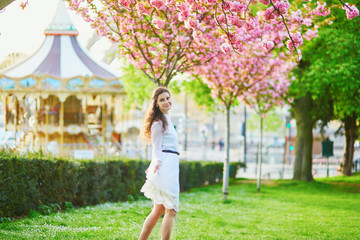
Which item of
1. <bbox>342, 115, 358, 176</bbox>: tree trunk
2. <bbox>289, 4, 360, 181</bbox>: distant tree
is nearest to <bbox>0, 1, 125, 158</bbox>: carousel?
<bbox>289, 4, 360, 181</bbox>: distant tree

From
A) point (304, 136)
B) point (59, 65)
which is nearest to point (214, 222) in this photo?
point (304, 136)

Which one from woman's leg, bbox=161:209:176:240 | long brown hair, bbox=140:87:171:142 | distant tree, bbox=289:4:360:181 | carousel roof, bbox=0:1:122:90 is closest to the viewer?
woman's leg, bbox=161:209:176:240

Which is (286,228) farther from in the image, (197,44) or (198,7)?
(198,7)

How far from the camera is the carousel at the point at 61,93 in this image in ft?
95.7

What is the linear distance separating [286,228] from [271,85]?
8.53m

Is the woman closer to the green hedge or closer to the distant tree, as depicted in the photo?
the green hedge

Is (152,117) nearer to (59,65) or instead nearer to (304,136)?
(304,136)

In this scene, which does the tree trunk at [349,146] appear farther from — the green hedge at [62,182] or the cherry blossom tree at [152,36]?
the cherry blossom tree at [152,36]

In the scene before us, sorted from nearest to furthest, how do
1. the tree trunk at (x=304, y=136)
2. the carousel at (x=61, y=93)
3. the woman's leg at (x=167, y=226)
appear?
the woman's leg at (x=167, y=226) → the tree trunk at (x=304, y=136) → the carousel at (x=61, y=93)

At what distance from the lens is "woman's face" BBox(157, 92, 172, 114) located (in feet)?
21.7

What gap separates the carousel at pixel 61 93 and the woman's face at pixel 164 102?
1994 centimetres

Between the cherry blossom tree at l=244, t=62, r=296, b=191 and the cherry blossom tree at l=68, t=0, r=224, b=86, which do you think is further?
the cherry blossom tree at l=244, t=62, r=296, b=191

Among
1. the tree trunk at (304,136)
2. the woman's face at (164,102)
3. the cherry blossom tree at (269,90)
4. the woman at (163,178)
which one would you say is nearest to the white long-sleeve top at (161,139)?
the woman at (163,178)

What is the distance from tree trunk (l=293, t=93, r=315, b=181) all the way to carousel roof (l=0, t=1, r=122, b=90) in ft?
33.0
